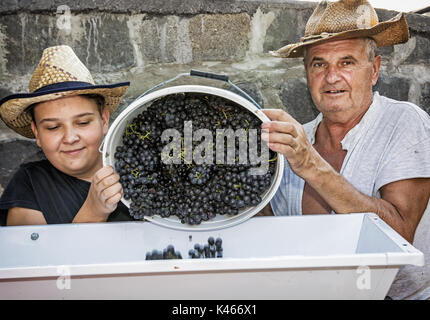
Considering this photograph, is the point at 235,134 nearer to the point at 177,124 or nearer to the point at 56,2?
the point at 177,124

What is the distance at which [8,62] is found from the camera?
2.07 m

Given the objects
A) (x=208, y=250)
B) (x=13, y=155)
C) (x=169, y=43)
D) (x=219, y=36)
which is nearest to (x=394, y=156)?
(x=208, y=250)

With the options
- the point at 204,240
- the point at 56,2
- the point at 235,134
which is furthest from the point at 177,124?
the point at 56,2

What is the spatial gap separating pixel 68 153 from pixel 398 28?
1628 mm

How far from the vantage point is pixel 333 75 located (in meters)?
1.87

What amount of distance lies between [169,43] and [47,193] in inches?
41.7

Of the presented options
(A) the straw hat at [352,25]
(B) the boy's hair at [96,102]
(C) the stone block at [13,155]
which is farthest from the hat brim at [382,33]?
(C) the stone block at [13,155]

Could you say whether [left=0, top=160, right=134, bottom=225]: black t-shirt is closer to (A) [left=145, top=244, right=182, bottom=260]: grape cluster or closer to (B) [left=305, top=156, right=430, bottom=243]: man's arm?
(A) [left=145, top=244, right=182, bottom=260]: grape cluster

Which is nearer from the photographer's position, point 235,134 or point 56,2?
point 235,134

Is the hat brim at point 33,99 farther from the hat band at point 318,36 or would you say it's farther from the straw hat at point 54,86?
the hat band at point 318,36

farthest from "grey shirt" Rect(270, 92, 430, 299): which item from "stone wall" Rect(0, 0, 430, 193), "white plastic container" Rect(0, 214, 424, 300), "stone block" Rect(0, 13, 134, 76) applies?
"stone block" Rect(0, 13, 134, 76)

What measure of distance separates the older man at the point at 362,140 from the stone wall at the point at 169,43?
29 centimetres

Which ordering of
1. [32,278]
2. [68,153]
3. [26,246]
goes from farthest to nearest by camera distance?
[68,153] < [26,246] < [32,278]

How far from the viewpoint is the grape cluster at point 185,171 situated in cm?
137
